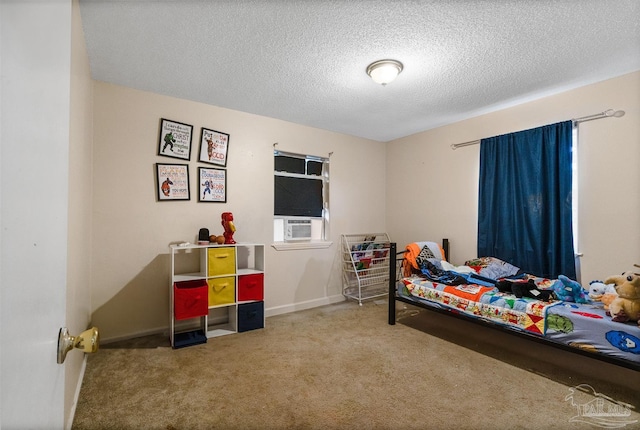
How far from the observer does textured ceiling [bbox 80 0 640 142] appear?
1.82 meters

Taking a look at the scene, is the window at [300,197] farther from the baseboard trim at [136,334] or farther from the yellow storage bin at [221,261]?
the baseboard trim at [136,334]

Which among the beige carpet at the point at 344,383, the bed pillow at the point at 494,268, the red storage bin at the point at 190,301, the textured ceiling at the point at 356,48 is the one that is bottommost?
the beige carpet at the point at 344,383

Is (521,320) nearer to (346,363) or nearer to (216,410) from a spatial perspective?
(346,363)

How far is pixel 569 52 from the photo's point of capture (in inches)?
88.4

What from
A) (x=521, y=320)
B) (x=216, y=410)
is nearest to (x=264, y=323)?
(x=216, y=410)

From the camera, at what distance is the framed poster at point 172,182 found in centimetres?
301

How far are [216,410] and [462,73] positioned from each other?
3.16 metres

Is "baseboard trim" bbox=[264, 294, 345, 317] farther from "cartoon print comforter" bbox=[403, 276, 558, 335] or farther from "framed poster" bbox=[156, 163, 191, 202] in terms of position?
"framed poster" bbox=[156, 163, 191, 202]

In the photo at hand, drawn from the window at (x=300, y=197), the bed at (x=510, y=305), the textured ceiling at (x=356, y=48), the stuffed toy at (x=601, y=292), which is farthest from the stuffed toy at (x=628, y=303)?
the window at (x=300, y=197)

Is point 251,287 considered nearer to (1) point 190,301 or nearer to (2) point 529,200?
(1) point 190,301

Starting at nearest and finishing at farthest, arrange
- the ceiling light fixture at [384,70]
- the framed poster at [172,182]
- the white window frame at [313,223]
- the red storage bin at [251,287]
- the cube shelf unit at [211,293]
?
the ceiling light fixture at [384,70], the cube shelf unit at [211,293], the framed poster at [172,182], the red storage bin at [251,287], the white window frame at [313,223]

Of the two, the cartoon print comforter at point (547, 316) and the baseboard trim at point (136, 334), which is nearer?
the cartoon print comforter at point (547, 316)

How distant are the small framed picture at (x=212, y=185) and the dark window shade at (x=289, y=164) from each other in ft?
2.46

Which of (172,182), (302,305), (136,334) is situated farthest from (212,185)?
(302,305)
